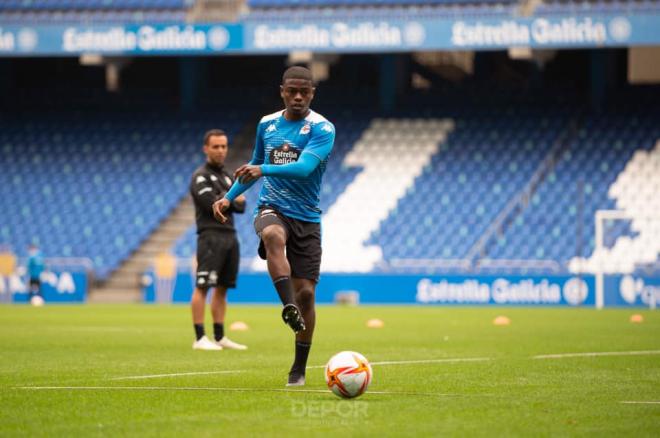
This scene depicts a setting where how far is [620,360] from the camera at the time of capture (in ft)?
33.9

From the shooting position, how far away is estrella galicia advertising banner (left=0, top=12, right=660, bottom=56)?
95.3ft

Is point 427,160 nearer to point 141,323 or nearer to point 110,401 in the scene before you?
point 141,323

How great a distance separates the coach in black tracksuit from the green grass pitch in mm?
417

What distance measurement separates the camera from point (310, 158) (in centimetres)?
793

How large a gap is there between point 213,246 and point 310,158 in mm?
4470

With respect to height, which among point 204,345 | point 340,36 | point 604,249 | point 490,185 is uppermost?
point 340,36

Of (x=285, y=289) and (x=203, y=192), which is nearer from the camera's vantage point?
(x=285, y=289)

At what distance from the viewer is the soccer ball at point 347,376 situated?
7012 millimetres

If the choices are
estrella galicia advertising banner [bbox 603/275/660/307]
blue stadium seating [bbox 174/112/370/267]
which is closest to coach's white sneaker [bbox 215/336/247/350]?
estrella galicia advertising banner [bbox 603/275/660/307]

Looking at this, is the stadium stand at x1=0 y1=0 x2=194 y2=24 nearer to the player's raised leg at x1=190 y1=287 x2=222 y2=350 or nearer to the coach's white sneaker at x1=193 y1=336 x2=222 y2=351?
the player's raised leg at x1=190 y1=287 x2=222 y2=350

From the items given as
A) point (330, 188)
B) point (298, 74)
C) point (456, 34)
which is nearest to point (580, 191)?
point (456, 34)

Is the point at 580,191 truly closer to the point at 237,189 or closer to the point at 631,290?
the point at 631,290

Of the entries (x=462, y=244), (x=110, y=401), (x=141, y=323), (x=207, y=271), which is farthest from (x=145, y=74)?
(x=110, y=401)

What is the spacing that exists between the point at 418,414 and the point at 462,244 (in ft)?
75.6
